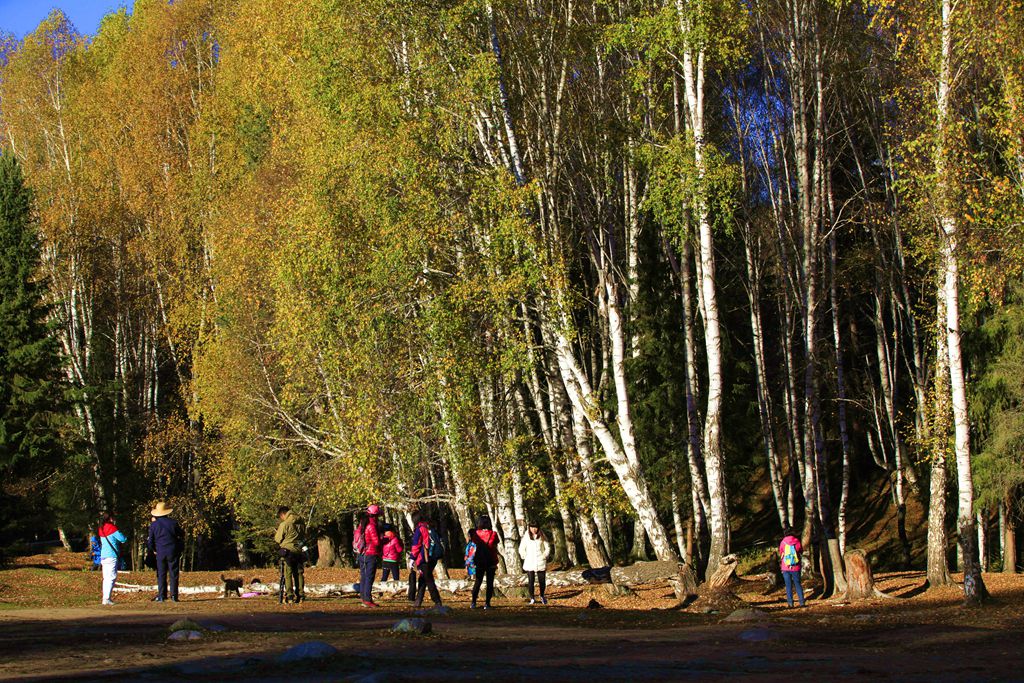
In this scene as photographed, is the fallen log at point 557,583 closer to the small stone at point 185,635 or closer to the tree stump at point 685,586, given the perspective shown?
the tree stump at point 685,586

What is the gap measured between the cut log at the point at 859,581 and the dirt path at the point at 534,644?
84 centimetres

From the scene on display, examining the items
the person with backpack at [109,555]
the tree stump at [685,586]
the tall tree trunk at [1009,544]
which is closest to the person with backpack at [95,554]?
the person with backpack at [109,555]

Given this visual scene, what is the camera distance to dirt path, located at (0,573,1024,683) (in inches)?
397

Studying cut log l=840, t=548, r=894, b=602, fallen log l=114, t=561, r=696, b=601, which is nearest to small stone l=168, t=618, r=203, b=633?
fallen log l=114, t=561, r=696, b=601

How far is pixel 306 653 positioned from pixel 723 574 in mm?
11765

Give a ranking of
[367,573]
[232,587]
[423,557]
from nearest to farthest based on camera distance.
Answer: [423,557] → [367,573] → [232,587]

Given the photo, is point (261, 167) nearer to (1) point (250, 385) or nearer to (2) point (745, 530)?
(1) point (250, 385)

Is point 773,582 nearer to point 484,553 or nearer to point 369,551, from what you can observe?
point 484,553

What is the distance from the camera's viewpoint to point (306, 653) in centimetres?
1070

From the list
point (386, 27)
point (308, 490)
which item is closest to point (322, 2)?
point (386, 27)

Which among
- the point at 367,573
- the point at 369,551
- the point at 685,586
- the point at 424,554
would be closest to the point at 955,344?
the point at 685,586

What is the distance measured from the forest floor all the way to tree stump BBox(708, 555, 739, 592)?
63 cm

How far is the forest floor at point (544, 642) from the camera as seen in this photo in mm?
10133

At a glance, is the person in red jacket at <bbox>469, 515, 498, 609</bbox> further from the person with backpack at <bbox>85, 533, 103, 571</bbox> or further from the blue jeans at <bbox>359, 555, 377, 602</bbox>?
the person with backpack at <bbox>85, 533, 103, 571</bbox>
